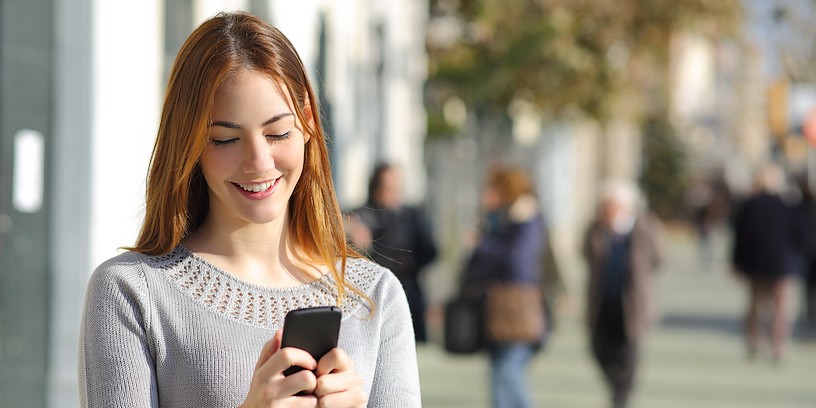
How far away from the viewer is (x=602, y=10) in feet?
70.1

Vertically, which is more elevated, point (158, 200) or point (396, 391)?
point (158, 200)

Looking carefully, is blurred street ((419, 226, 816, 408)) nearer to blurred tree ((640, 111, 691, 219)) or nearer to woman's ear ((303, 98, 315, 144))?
woman's ear ((303, 98, 315, 144))

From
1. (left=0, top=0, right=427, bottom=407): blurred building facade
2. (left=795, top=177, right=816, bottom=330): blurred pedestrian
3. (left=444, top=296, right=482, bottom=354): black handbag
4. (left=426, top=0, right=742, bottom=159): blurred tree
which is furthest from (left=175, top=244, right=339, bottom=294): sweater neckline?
(left=426, top=0, right=742, bottom=159): blurred tree

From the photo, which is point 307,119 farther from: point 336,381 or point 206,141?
point 336,381

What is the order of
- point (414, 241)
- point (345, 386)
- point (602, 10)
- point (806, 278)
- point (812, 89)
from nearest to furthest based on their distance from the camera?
point (345, 386)
point (414, 241)
point (806, 278)
point (602, 10)
point (812, 89)

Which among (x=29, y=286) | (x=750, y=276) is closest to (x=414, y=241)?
(x=29, y=286)

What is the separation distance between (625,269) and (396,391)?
7317 mm

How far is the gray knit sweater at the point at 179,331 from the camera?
84.2 inches

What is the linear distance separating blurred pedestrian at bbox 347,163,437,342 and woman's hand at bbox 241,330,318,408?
6.51 meters

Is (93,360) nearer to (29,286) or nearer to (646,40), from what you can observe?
(29,286)

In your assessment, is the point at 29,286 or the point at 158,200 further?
the point at 29,286

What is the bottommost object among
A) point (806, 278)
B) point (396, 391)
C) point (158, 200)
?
point (806, 278)

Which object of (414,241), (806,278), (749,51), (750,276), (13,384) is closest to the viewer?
(13,384)

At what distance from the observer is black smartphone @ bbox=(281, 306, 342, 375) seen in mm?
2010
